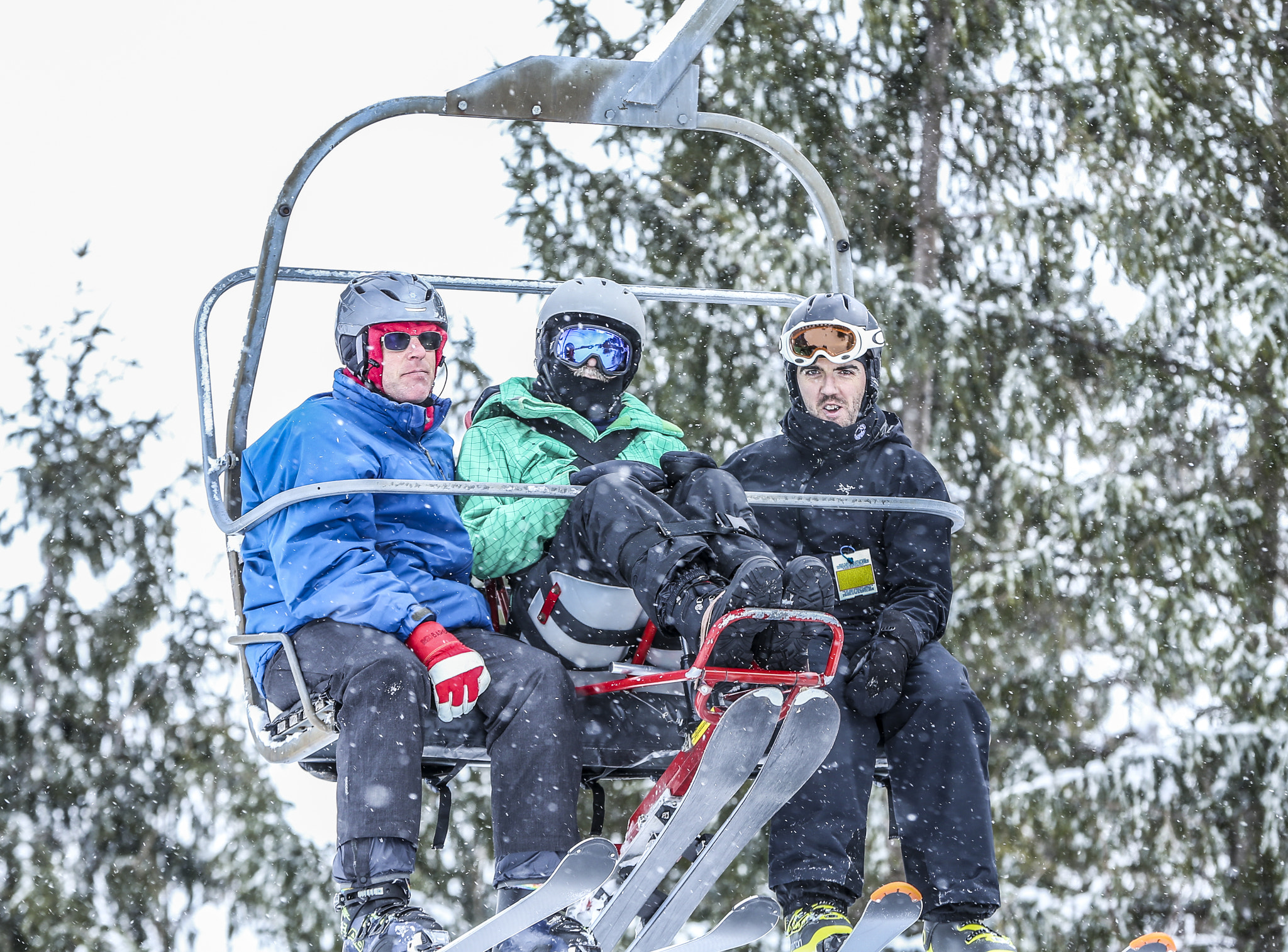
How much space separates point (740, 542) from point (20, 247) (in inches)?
616

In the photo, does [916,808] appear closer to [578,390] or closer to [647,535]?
[647,535]

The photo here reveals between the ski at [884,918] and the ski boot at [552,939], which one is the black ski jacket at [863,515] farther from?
the ski boot at [552,939]

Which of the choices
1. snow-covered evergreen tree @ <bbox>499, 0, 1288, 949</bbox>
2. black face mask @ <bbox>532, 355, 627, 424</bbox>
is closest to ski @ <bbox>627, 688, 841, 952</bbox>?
black face mask @ <bbox>532, 355, 627, 424</bbox>

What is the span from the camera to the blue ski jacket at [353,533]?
3500 millimetres

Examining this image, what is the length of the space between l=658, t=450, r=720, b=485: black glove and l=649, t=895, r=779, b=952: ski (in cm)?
103

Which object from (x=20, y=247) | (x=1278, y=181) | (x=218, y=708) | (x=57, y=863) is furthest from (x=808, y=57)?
(x=20, y=247)

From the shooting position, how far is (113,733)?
9.58 metres

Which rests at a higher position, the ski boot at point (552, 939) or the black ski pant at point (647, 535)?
the black ski pant at point (647, 535)

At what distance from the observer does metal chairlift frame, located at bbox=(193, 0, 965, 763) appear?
11.4 feet

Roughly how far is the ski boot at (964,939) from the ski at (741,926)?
378 millimetres

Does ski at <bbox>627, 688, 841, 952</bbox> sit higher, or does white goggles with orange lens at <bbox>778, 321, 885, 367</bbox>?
white goggles with orange lens at <bbox>778, 321, 885, 367</bbox>

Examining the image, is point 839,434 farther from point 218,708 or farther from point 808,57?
point 218,708

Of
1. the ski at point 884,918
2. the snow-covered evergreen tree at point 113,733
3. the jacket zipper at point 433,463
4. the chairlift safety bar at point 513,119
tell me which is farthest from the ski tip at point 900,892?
the snow-covered evergreen tree at point 113,733

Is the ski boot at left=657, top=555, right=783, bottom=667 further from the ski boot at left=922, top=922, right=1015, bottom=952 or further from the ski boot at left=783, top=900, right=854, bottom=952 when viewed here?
the ski boot at left=922, top=922, right=1015, bottom=952
